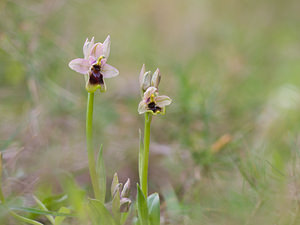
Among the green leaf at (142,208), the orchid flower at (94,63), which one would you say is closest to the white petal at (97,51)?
the orchid flower at (94,63)

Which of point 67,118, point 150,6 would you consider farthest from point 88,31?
point 67,118

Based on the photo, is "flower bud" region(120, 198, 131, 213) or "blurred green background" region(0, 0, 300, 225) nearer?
"flower bud" region(120, 198, 131, 213)

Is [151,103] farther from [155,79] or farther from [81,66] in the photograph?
[81,66]

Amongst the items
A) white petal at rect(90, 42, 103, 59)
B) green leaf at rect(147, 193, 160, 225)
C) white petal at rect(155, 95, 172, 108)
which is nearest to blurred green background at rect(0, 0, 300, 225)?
green leaf at rect(147, 193, 160, 225)

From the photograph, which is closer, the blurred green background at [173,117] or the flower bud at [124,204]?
the flower bud at [124,204]

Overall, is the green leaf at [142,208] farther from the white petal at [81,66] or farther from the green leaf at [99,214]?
the white petal at [81,66]

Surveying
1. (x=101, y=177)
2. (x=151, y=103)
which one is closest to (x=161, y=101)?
(x=151, y=103)

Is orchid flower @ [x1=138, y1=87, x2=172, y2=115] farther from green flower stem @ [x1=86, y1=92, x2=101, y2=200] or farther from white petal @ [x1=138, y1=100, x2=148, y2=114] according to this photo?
green flower stem @ [x1=86, y1=92, x2=101, y2=200]
